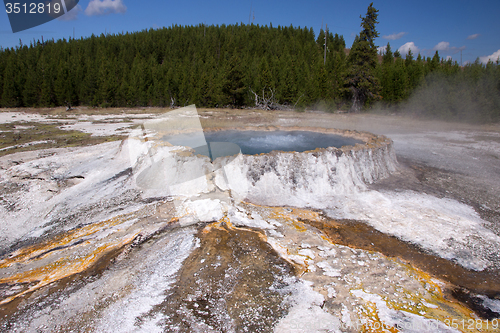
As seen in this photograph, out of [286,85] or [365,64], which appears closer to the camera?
[365,64]

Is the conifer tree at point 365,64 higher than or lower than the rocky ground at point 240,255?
higher

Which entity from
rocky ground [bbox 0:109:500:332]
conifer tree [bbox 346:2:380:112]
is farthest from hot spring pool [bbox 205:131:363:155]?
conifer tree [bbox 346:2:380:112]

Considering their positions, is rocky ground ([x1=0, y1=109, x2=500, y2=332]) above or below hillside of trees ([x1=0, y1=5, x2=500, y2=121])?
below

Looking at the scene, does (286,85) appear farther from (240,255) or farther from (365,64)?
(240,255)

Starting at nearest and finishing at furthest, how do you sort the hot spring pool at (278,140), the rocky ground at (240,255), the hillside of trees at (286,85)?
the rocky ground at (240,255)
the hot spring pool at (278,140)
the hillside of trees at (286,85)

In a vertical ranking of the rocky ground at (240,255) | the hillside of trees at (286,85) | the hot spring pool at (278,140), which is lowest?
the rocky ground at (240,255)

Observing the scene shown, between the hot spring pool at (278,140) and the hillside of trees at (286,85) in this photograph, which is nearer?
the hot spring pool at (278,140)

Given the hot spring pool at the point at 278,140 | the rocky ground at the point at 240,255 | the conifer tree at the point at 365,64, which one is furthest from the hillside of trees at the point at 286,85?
the rocky ground at the point at 240,255

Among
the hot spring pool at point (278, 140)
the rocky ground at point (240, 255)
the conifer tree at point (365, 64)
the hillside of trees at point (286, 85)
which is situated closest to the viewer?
the rocky ground at point (240, 255)

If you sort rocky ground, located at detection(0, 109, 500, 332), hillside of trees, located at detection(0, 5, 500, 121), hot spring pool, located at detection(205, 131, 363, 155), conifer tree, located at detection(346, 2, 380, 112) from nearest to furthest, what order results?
rocky ground, located at detection(0, 109, 500, 332), hot spring pool, located at detection(205, 131, 363, 155), hillside of trees, located at detection(0, 5, 500, 121), conifer tree, located at detection(346, 2, 380, 112)

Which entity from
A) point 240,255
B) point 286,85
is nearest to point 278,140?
point 240,255

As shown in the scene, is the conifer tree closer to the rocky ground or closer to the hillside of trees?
the hillside of trees

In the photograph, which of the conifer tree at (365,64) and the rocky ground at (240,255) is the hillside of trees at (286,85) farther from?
the rocky ground at (240,255)

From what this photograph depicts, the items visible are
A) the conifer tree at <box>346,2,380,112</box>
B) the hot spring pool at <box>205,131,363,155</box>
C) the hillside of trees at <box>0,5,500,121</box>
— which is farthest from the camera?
the conifer tree at <box>346,2,380,112</box>
